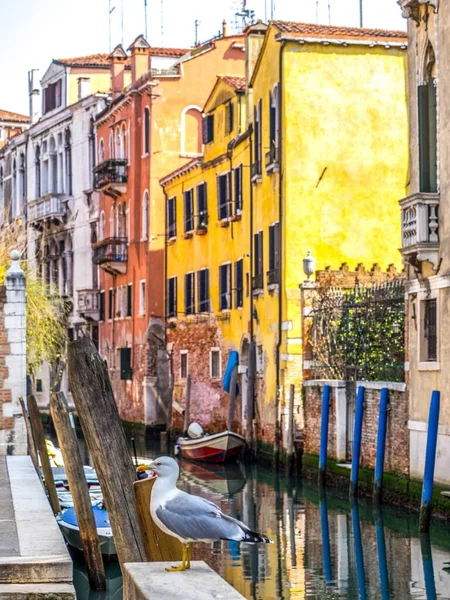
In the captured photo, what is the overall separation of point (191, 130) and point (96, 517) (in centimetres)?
2294

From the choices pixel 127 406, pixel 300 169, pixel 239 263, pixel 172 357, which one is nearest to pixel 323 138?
pixel 300 169

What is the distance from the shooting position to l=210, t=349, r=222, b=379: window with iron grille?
1193 inches

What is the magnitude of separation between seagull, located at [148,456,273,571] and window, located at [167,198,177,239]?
27717mm

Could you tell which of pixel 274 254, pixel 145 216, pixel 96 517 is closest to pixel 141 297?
pixel 145 216

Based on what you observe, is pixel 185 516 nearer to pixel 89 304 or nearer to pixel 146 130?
pixel 146 130

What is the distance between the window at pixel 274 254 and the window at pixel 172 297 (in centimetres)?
913

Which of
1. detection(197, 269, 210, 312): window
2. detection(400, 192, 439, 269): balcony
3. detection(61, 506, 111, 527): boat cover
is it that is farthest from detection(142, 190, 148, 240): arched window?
detection(61, 506, 111, 527): boat cover

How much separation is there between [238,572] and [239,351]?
15.2 metres

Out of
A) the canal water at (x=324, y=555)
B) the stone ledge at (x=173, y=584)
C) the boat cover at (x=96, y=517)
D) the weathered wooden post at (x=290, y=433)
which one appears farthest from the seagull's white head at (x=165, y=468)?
the weathered wooden post at (x=290, y=433)

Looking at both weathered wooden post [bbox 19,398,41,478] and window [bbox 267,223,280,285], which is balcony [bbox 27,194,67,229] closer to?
window [bbox 267,223,280,285]

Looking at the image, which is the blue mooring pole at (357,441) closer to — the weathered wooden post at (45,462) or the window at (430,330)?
the window at (430,330)

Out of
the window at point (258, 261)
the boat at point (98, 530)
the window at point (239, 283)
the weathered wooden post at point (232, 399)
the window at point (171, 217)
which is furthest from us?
the window at point (171, 217)

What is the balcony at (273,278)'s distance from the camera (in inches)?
968

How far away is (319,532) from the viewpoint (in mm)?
16516
